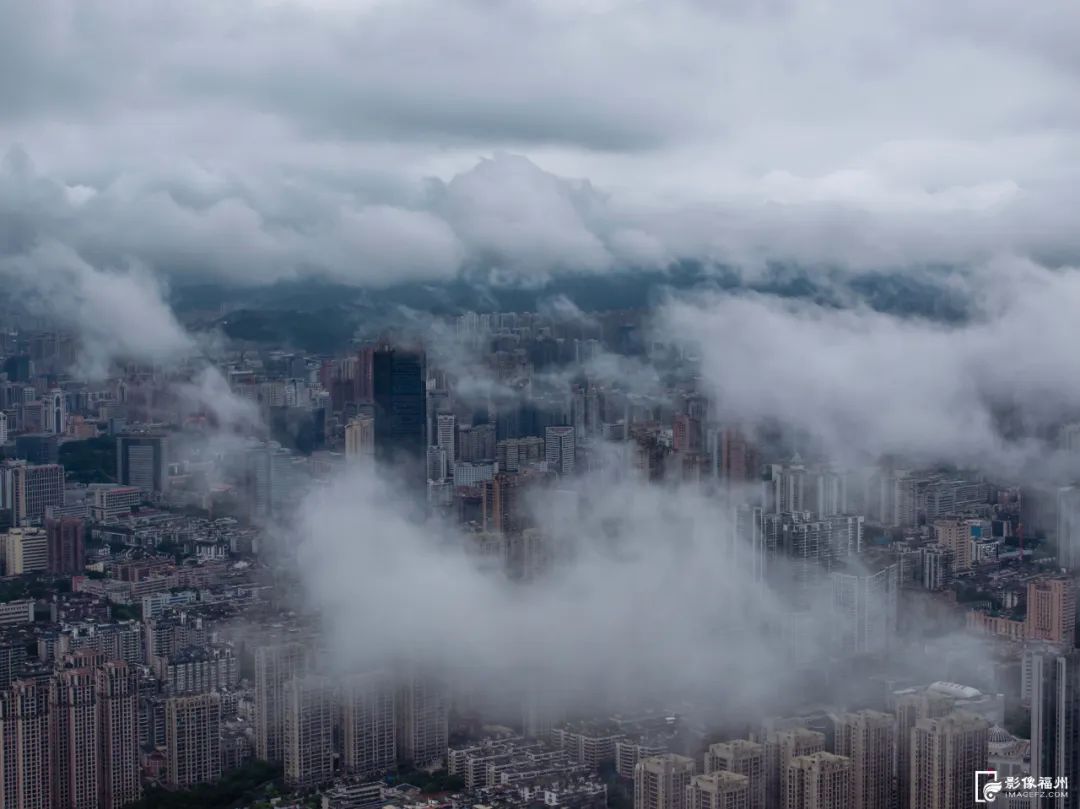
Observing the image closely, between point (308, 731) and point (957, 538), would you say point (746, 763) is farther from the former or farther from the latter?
point (957, 538)

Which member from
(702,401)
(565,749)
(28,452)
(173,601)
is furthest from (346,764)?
(28,452)

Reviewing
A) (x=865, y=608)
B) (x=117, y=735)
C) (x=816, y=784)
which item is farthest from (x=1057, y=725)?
(x=117, y=735)

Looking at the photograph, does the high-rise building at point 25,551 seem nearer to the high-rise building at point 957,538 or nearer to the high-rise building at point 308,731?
the high-rise building at point 308,731

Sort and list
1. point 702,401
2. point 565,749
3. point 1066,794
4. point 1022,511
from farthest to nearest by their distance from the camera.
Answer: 1. point 702,401
2. point 1022,511
3. point 565,749
4. point 1066,794

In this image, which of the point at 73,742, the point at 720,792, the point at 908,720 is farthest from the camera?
the point at 73,742

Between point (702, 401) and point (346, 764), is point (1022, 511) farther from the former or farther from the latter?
point (346, 764)

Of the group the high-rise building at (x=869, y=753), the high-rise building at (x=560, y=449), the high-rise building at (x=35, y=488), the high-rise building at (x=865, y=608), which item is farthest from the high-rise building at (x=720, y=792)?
the high-rise building at (x=35, y=488)
